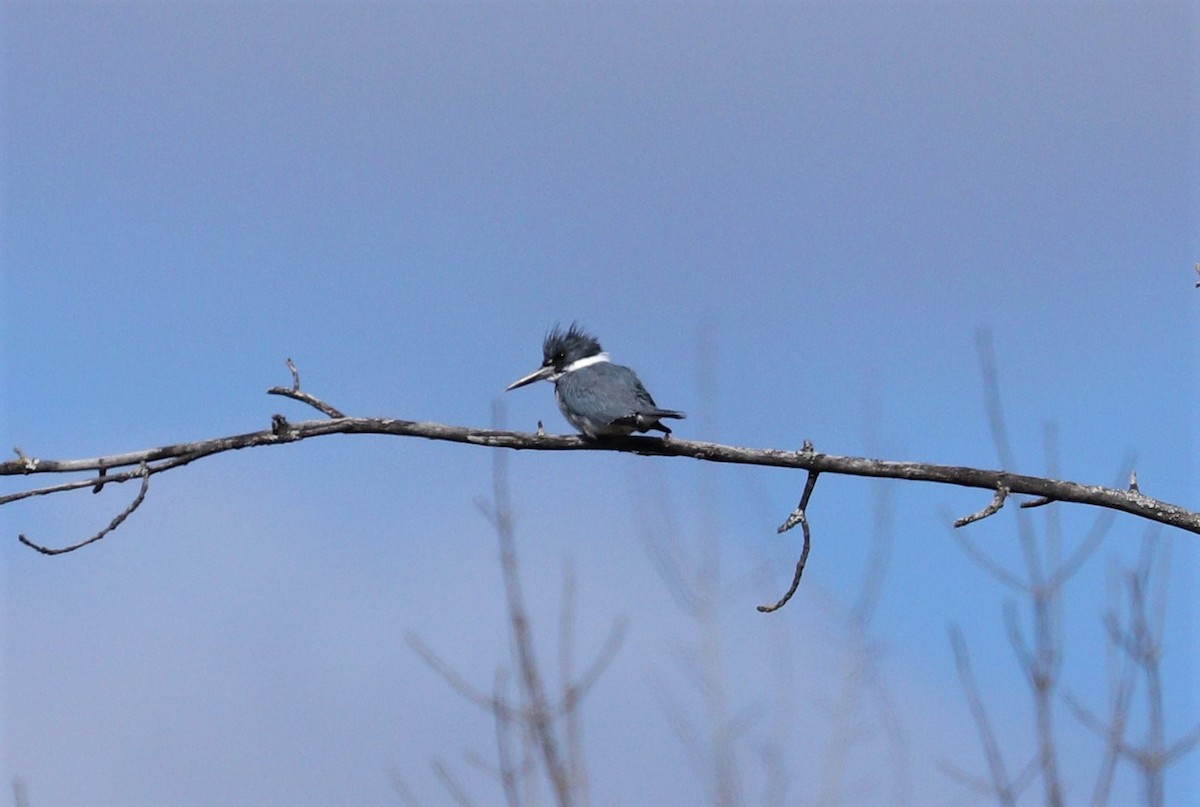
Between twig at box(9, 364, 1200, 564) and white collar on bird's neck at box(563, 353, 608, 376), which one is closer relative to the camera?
twig at box(9, 364, 1200, 564)

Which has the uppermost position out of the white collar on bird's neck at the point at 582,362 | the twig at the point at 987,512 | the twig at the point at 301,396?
the white collar on bird's neck at the point at 582,362

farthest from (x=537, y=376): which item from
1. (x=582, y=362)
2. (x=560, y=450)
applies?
(x=560, y=450)

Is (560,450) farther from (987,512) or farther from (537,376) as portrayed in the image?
(537,376)

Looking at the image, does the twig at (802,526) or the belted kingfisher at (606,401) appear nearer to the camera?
the twig at (802,526)

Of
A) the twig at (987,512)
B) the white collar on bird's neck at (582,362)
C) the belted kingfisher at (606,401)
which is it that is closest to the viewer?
the twig at (987,512)

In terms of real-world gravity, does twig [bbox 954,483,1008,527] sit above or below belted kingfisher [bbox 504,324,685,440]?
below

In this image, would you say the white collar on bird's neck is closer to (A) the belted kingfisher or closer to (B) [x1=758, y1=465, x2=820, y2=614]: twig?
(A) the belted kingfisher

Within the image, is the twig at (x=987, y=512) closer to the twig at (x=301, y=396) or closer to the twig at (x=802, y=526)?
the twig at (x=802, y=526)

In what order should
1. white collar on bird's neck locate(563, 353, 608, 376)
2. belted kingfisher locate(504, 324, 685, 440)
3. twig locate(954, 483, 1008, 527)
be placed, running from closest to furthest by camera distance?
twig locate(954, 483, 1008, 527) < belted kingfisher locate(504, 324, 685, 440) < white collar on bird's neck locate(563, 353, 608, 376)

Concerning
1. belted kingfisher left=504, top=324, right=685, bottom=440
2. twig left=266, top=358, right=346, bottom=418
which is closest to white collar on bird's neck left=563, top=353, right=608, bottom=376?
belted kingfisher left=504, top=324, right=685, bottom=440

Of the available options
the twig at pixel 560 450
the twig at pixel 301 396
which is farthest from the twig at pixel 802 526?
the twig at pixel 301 396

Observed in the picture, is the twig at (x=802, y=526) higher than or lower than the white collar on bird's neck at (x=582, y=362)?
lower

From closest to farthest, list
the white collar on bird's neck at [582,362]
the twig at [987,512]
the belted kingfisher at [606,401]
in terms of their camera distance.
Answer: the twig at [987,512] → the belted kingfisher at [606,401] → the white collar on bird's neck at [582,362]

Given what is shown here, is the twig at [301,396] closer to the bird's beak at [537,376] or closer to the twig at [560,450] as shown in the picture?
the twig at [560,450]
